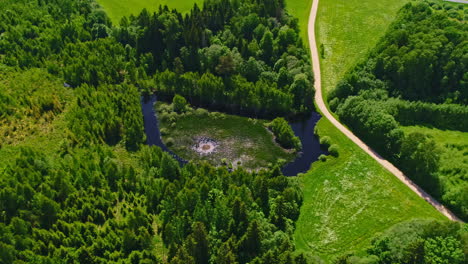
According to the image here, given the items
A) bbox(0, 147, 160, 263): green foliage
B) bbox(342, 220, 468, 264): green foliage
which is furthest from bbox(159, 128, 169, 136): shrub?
bbox(342, 220, 468, 264): green foliage

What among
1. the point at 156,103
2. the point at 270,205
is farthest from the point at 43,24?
the point at 270,205

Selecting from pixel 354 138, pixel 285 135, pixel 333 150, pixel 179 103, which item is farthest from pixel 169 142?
pixel 354 138

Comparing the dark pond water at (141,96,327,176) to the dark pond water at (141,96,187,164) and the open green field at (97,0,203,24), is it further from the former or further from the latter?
the open green field at (97,0,203,24)

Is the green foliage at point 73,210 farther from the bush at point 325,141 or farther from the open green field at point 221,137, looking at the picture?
the bush at point 325,141

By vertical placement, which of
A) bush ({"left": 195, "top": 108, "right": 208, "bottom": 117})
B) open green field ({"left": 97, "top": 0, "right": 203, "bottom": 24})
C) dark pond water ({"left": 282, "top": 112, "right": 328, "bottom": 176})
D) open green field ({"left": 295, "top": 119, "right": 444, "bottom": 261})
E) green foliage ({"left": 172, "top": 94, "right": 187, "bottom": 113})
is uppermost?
open green field ({"left": 97, "top": 0, "right": 203, "bottom": 24})

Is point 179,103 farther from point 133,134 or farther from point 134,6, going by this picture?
point 134,6
